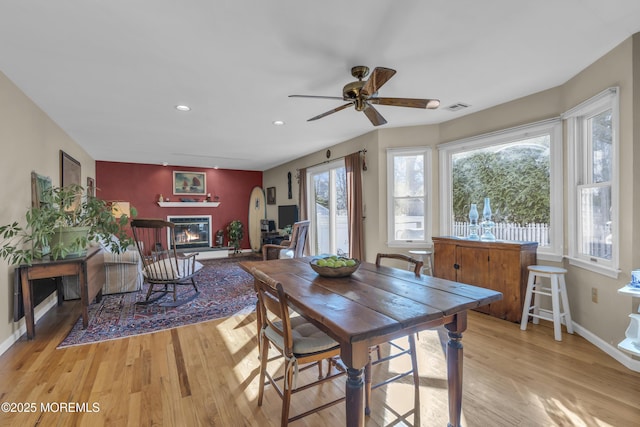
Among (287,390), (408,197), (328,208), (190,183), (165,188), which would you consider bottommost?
(287,390)

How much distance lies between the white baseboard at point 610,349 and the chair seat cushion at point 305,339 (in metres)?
2.28

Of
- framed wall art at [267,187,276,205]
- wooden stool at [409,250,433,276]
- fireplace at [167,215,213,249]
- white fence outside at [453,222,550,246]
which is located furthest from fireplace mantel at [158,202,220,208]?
white fence outside at [453,222,550,246]

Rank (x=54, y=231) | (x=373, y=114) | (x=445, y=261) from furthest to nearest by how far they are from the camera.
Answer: (x=445, y=261)
(x=54, y=231)
(x=373, y=114)

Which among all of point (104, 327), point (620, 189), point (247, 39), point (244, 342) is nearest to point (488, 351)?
point (620, 189)

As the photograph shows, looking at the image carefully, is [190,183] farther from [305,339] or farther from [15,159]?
[305,339]

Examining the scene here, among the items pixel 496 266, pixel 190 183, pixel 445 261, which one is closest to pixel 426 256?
pixel 445 261

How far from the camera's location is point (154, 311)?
139 inches

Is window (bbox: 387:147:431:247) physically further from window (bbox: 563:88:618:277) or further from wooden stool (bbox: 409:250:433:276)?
window (bbox: 563:88:618:277)

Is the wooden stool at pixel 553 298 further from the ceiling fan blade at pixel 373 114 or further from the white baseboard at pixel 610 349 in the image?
the ceiling fan blade at pixel 373 114

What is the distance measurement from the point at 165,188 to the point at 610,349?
26.8 feet

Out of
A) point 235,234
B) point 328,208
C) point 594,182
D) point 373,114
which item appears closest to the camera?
point 373,114

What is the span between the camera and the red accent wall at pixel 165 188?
6.88 m

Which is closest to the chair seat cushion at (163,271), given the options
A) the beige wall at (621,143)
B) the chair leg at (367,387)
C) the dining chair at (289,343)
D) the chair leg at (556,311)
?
the dining chair at (289,343)

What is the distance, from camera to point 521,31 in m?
2.05
